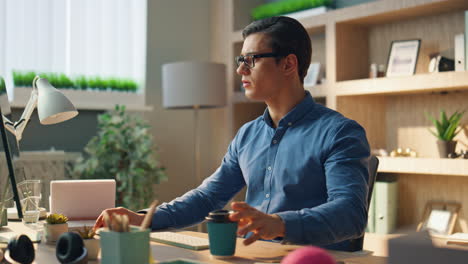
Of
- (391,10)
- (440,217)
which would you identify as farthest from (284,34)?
(440,217)

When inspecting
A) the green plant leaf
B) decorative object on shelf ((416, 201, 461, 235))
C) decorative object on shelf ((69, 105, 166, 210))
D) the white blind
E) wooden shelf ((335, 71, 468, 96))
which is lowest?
decorative object on shelf ((416, 201, 461, 235))

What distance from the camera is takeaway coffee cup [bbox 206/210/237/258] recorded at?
1.12 m

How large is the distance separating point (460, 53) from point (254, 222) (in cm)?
229

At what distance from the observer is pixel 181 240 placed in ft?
4.25

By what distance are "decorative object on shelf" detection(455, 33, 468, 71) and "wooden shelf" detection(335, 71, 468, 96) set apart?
88 mm

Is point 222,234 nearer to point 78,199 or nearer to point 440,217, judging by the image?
point 78,199

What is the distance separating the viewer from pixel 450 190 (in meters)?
3.29

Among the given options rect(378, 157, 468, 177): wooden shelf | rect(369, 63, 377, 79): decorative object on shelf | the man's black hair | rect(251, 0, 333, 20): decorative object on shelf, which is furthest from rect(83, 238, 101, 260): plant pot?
Answer: rect(251, 0, 333, 20): decorative object on shelf

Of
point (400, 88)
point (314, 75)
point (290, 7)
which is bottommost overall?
point (400, 88)

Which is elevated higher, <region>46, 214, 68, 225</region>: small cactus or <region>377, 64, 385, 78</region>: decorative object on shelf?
<region>377, 64, 385, 78</region>: decorative object on shelf

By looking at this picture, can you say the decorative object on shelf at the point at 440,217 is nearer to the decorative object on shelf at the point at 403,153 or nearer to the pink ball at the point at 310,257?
the decorative object on shelf at the point at 403,153

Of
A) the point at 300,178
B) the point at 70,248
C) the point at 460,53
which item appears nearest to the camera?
the point at 70,248

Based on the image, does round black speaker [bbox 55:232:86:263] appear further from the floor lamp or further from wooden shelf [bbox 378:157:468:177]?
the floor lamp

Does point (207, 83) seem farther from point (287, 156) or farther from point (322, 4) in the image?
point (287, 156)
